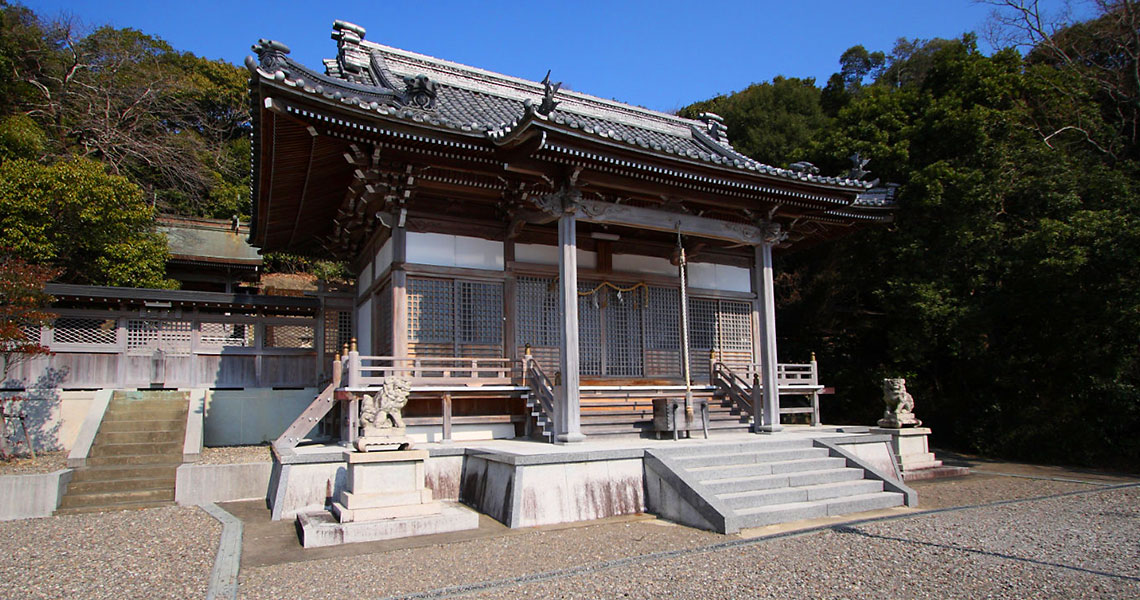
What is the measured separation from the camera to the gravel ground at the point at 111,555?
206 inches

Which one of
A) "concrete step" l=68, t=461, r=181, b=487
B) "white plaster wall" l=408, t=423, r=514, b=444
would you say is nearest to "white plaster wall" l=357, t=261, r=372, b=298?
"white plaster wall" l=408, t=423, r=514, b=444

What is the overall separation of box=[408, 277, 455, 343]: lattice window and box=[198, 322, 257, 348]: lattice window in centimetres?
566

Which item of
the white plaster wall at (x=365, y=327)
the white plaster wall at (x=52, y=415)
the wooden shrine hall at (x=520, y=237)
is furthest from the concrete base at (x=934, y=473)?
the white plaster wall at (x=52, y=415)

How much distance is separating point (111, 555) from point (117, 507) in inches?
124

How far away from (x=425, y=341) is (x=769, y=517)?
6.12 m

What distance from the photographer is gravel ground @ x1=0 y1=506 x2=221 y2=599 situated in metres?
5.22

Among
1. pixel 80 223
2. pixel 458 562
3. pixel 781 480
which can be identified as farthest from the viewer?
pixel 80 223

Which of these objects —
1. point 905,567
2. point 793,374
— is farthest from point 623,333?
point 905,567

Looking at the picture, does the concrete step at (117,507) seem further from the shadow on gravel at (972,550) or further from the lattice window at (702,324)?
the lattice window at (702,324)

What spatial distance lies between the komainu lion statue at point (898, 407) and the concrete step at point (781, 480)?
296 centimetres

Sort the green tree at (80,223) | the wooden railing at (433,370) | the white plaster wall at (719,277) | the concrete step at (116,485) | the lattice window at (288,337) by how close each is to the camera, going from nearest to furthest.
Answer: the concrete step at (116,485) → the wooden railing at (433,370) → the white plaster wall at (719,277) → the lattice window at (288,337) → the green tree at (80,223)

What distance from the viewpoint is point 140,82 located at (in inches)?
1045

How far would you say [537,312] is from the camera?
39.2ft

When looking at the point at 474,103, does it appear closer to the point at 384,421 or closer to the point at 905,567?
the point at 384,421
